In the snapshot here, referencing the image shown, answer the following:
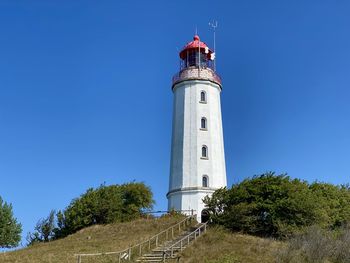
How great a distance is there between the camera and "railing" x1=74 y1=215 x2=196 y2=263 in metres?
24.1

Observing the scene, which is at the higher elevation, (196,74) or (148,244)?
(196,74)

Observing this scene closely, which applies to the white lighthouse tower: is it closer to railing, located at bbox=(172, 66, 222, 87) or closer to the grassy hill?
railing, located at bbox=(172, 66, 222, 87)

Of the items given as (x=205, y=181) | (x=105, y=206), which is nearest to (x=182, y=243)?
(x=105, y=206)

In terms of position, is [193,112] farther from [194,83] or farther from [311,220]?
[311,220]

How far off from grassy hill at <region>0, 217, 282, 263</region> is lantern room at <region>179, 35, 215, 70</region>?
1426 cm

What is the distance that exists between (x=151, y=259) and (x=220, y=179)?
611 inches

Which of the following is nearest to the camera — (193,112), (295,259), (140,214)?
(295,259)

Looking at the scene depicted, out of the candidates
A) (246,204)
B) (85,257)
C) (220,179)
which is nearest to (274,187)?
(246,204)

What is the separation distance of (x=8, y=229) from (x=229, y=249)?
20.2 m

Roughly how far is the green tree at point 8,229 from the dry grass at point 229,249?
1697 centimetres

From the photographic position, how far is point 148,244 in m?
27.9

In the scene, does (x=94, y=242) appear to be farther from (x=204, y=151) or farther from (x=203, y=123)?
(x=203, y=123)

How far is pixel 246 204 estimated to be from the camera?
3178 centimetres

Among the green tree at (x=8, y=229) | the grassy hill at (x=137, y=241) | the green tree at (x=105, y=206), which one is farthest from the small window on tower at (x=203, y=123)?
the green tree at (x=8, y=229)
